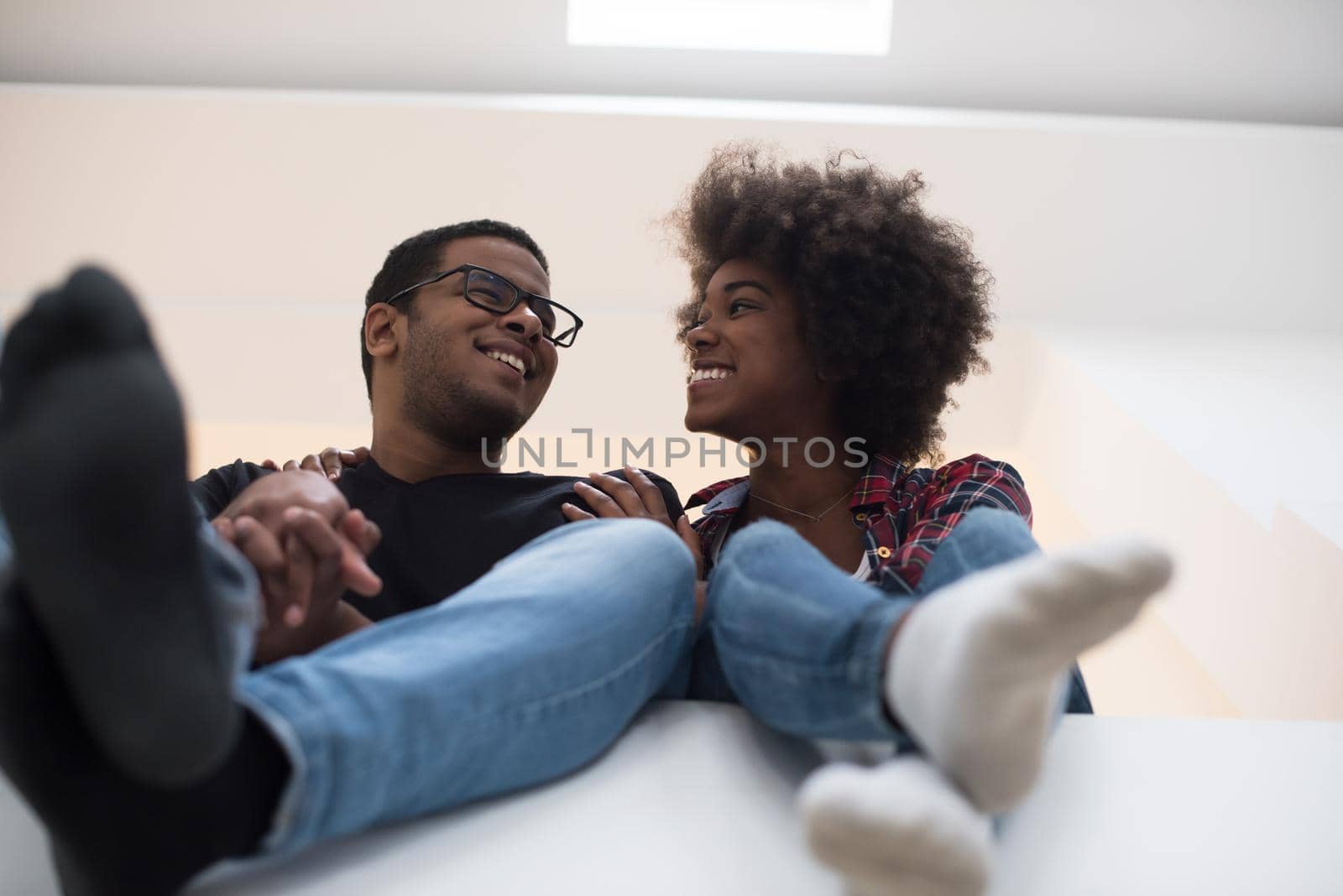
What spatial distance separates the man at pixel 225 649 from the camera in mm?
716

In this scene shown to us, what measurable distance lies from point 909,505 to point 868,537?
0.28 feet

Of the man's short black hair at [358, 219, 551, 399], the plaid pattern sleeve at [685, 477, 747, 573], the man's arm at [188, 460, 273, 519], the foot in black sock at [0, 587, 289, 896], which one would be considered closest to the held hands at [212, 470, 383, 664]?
the foot in black sock at [0, 587, 289, 896]

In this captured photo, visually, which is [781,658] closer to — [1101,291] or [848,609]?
[848,609]

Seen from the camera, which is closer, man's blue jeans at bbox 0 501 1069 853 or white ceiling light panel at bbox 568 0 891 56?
man's blue jeans at bbox 0 501 1069 853

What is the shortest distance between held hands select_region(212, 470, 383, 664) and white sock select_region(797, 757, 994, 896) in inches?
19.2

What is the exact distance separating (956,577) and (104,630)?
774 millimetres

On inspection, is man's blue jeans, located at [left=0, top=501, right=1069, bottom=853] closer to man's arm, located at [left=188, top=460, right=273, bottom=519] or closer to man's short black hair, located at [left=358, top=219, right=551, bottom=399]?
man's arm, located at [left=188, top=460, right=273, bottom=519]

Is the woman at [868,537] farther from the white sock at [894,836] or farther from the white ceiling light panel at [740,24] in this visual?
the white ceiling light panel at [740,24]

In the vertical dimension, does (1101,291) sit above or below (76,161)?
below

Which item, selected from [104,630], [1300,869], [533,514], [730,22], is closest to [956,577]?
[1300,869]

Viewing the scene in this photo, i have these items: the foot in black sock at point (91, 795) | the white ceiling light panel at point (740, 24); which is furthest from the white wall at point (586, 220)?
the foot in black sock at point (91, 795)

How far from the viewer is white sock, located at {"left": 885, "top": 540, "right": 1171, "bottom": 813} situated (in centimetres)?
82

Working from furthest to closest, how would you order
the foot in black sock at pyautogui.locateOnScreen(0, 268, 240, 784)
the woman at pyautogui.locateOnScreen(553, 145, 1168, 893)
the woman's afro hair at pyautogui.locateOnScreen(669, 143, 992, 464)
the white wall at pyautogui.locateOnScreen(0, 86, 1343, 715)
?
the white wall at pyautogui.locateOnScreen(0, 86, 1343, 715), the woman's afro hair at pyautogui.locateOnScreen(669, 143, 992, 464), the woman at pyautogui.locateOnScreen(553, 145, 1168, 893), the foot in black sock at pyautogui.locateOnScreen(0, 268, 240, 784)

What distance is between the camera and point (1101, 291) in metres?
3.46
